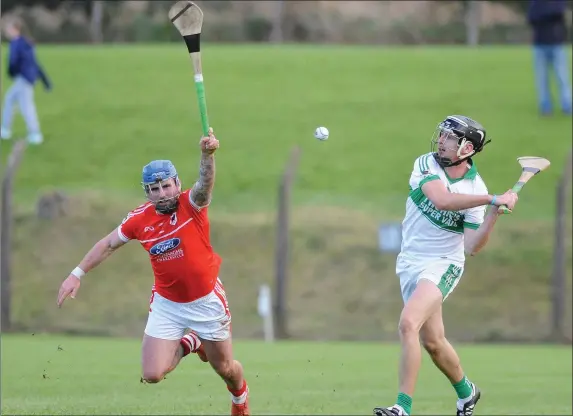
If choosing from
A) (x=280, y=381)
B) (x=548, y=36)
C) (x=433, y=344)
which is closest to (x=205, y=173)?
(x=433, y=344)

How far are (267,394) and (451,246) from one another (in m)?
3.48

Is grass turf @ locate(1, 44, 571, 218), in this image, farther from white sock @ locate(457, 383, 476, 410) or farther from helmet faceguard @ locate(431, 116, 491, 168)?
helmet faceguard @ locate(431, 116, 491, 168)

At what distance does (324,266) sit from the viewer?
20875 mm

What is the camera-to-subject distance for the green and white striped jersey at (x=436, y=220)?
966cm

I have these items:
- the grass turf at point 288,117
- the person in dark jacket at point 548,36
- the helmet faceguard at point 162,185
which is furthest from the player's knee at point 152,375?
the person in dark jacket at point 548,36

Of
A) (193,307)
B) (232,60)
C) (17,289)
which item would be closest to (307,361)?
(193,307)

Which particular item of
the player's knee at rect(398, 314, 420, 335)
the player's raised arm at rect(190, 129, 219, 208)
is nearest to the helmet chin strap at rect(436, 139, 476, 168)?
the player's knee at rect(398, 314, 420, 335)

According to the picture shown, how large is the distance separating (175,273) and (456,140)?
244cm

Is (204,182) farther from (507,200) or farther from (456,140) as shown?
(507,200)

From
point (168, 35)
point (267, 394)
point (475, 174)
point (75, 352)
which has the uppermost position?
point (475, 174)

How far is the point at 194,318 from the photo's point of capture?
33.0ft

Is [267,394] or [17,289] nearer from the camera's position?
[267,394]

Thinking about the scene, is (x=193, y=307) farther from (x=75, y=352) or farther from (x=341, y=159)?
(x=341, y=159)

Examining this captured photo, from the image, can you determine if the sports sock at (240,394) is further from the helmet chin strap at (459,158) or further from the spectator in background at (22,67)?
the spectator in background at (22,67)
